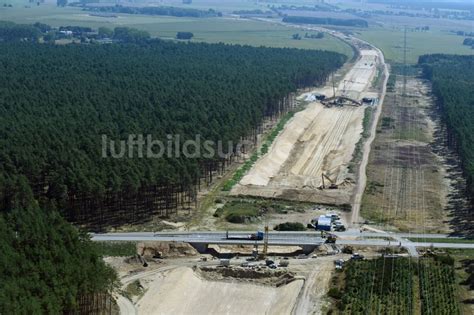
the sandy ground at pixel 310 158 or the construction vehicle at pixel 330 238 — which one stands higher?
the construction vehicle at pixel 330 238

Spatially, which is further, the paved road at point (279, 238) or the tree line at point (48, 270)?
the paved road at point (279, 238)

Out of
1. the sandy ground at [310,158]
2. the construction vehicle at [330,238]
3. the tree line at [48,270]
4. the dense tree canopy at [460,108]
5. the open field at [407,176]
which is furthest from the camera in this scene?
the dense tree canopy at [460,108]

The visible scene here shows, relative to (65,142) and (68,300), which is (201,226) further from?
(68,300)

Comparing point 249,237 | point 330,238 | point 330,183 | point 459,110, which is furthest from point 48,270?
point 459,110

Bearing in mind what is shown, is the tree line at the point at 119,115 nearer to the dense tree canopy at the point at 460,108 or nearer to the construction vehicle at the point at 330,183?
the construction vehicle at the point at 330,183

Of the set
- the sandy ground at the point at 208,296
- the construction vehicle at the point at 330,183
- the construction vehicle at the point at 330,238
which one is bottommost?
the sandy ground at the point at 208,296

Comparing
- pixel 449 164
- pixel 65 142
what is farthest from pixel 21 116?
pixel 449 164

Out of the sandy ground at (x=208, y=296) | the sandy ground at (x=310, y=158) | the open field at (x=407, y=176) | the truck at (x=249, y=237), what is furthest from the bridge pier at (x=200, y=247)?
the open field at (x=407, y=176)
